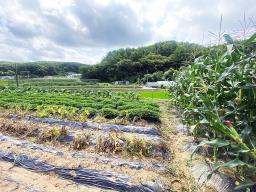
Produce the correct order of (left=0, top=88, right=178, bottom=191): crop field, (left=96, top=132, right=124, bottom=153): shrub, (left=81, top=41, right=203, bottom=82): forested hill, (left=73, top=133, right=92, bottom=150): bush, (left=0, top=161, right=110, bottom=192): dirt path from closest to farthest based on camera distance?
(left=0, top=161, right=110, bottom=192): dirt path
(left=0, top=88, right=178, bottom=191): crop field
(left=96, top=132, right=124, bottom=153): shrub
(left=73, top=133, right=92, bottom=150): bush
(left=81, top=41, right=203, bottom=82): forested hill

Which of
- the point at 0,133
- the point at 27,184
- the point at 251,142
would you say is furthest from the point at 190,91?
the point at 0,133

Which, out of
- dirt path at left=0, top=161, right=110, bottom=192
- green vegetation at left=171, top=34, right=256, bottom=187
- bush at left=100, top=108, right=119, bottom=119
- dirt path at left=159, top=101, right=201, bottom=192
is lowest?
dirt path at left=0, top=161, right=110, bottom=192

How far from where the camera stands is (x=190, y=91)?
20.8 feet

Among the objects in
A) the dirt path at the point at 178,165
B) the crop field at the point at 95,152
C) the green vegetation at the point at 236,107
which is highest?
the green vegetation at the point at 236,107

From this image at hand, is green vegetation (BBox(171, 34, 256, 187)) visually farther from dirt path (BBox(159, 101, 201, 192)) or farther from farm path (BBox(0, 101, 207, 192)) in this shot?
farm path (BBox(0, 101, 207, 192))

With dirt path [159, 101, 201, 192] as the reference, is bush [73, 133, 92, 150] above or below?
above

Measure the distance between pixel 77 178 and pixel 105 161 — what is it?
0.70 meters

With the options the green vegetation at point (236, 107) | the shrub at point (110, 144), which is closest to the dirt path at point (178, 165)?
the green vegetation at point (236, 107)

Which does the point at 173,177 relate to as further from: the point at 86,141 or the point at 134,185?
the point at 86,141

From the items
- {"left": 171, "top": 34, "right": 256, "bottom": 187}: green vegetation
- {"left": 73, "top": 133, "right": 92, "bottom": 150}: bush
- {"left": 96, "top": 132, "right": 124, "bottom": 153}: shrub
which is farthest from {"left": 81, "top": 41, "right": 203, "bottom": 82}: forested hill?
{"left": 171, "top": 34, "right": 256, "bottom": 187}: green vegetation

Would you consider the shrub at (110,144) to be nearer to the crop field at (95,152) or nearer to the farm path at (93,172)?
the crop field at (95,152)

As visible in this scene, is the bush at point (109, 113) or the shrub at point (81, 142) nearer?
the shrub at point (81, 142)

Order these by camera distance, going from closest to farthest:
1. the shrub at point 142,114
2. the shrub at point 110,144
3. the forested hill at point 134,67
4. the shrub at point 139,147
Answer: the shrub at point 139,147
the shrub at point 110,144
the shrub at point 142,114
the forested hill at point 134,67

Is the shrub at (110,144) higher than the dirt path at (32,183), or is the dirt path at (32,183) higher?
the shrub at (110,144)
